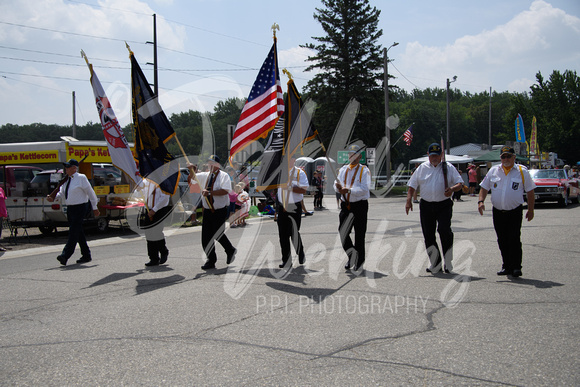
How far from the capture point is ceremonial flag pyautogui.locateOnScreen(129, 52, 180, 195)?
359 inches

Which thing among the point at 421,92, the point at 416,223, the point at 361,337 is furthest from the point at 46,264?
the point at 421,92

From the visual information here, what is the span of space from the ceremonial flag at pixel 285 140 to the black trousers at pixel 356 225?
1255 mm

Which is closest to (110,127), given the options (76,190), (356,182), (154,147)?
(76,190)

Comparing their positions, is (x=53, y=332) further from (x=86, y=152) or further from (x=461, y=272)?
(x=86, y=152)

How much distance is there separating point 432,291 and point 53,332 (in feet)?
14.5

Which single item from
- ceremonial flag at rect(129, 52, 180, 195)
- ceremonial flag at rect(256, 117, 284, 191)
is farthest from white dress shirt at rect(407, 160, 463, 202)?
ceremonial flag at rect(129, 52, 180, 195)

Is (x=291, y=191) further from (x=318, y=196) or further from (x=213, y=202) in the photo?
(x=318, y=196)

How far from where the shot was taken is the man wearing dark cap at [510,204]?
23.7 ft

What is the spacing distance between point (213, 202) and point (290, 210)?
4.28 ft

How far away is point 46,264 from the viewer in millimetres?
10031

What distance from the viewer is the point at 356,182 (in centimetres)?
802

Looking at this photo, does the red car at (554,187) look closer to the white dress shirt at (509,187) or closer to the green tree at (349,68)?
the white dress shirt at (509,187)

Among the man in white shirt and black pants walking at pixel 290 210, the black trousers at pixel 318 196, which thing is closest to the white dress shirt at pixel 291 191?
the man in white shirt and black pants walking at pixel 290 210

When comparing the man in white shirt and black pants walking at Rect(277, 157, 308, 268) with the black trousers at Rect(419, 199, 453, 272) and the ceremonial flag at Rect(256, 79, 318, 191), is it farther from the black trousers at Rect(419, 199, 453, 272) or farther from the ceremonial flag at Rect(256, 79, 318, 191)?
the black trousers at Rect(419, 199, 453, 272)
